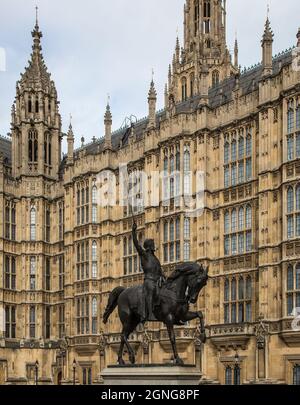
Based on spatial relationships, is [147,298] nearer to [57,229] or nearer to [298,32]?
[298,32]

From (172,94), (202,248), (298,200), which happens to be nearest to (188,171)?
(202,248)

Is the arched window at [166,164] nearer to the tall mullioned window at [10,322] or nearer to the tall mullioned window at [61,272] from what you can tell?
the tall mullioned window at [61,272]

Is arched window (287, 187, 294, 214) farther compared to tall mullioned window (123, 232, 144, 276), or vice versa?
tall mullioned window (123, 232, 144, 276)

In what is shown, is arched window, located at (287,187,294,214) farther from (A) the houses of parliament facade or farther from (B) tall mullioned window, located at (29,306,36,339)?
(B) tall mullioned window, located at (29,306,36,339)

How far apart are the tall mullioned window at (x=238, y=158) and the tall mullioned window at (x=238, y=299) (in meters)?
6.19

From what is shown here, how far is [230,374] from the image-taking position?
45.1m

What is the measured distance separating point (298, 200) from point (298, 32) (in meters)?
10.1

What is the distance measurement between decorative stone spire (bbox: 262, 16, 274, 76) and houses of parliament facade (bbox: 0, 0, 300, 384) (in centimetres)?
7

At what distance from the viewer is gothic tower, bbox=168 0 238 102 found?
95.5 metres

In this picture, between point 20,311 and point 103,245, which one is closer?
point 103,245

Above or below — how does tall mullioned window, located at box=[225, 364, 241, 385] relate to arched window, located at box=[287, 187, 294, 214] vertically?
below

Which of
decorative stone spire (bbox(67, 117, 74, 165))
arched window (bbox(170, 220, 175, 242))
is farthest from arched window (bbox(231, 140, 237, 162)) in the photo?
decorative stone spire (bbox(67, 117, 74, 165))

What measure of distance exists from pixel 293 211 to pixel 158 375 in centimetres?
1975
